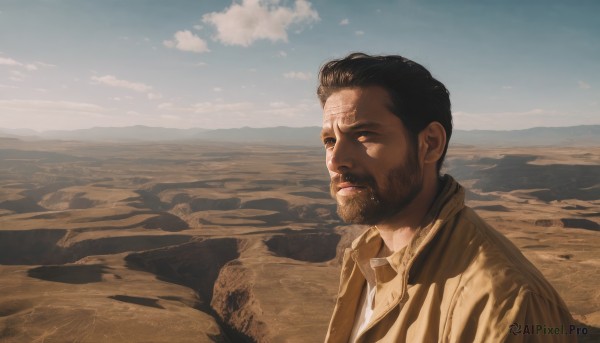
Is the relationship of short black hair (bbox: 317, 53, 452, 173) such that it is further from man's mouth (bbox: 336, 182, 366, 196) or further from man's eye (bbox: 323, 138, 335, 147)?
man's mouth (bbox: 336, 182, 366, 196)

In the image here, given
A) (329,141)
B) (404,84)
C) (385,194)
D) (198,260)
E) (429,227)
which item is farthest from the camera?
(198,260)

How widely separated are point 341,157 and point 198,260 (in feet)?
86.0

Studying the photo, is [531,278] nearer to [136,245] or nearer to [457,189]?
[457,189]

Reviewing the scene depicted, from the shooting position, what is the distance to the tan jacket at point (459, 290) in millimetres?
1355

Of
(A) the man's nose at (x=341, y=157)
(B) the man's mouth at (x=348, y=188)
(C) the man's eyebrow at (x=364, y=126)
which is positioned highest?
(C) the man's eyebrow at (x=364, y=126)

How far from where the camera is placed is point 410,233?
2.07 metres

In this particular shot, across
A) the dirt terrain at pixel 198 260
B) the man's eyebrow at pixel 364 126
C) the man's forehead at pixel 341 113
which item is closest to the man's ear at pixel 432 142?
the man's eyebrow at pixel 364 126

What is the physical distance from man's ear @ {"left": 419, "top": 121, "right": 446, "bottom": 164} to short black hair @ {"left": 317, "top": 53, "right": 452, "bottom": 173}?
32mm

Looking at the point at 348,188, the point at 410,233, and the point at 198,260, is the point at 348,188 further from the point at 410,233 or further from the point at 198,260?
the point at 198,260

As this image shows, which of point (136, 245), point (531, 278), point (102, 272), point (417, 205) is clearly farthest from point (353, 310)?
point (136, 245)

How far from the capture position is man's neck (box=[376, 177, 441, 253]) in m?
2.07

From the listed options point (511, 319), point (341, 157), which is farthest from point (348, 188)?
point (511, 319)

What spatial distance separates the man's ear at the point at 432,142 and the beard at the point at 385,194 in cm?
8

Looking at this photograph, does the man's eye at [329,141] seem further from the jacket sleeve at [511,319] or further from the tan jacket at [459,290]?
the jacket sleeve at [511,319]
